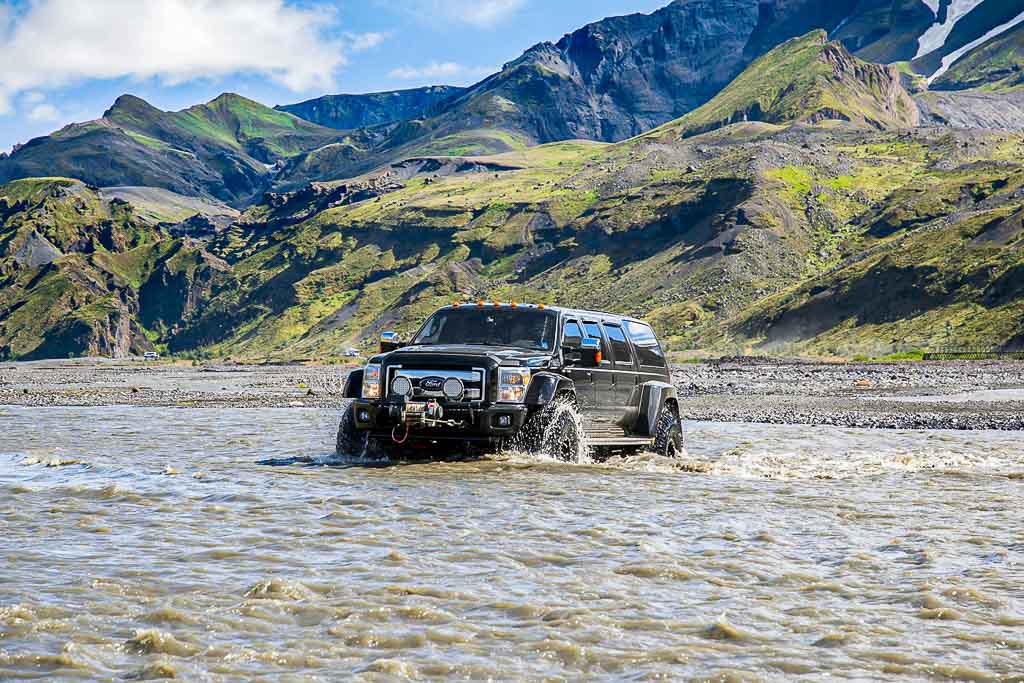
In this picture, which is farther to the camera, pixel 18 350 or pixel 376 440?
pixel 18 350

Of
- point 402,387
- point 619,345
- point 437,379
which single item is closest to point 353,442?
point 402,387

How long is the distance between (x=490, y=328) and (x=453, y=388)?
2.04 m

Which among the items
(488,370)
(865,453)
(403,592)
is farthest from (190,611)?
(865,453)

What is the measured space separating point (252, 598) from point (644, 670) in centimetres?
259

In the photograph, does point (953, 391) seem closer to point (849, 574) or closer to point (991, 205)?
point (849, 574)

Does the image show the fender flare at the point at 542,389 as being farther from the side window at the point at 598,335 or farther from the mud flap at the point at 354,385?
the mud flap at the point at 354,385

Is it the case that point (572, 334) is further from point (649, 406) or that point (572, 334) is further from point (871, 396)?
point (871, 396)

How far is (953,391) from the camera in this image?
3741cm

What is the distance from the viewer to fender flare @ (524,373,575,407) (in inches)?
557

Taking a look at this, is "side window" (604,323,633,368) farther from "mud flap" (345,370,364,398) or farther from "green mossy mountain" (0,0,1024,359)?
"green mossy mountain" (0,0,1024,359)

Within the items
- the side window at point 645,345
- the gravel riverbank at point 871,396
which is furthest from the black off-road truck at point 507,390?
the gravel riverbank at point 871,396

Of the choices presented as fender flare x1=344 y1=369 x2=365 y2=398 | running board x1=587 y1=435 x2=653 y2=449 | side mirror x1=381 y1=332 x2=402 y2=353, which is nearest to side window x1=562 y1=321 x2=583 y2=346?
running board x1=587 y1=435 x2=653 y2=449

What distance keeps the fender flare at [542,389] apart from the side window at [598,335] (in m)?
1.77

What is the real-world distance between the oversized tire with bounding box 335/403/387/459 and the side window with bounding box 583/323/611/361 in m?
3.51
